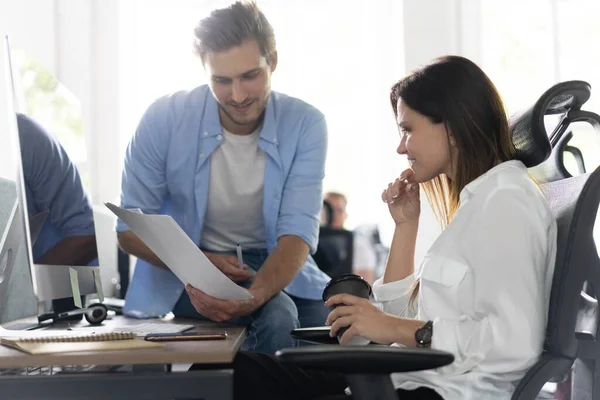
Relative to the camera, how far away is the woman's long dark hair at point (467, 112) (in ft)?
4.87

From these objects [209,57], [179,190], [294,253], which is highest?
[209,57]

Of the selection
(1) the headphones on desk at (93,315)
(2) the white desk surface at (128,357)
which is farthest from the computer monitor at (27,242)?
(2) the white desk surface at (128,357)

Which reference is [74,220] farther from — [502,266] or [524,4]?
[524,4]

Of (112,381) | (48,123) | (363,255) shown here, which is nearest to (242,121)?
(48,123)

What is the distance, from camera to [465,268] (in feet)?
4.51

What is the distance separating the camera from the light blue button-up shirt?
216 centimetres

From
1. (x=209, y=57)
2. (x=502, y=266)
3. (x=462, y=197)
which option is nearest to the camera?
(x=502, y=266)

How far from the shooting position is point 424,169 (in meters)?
1.57

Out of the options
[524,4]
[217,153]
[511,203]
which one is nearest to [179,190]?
[217,153]

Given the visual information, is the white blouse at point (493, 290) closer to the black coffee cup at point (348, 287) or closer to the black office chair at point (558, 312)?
the black office chair at point (558, 312)

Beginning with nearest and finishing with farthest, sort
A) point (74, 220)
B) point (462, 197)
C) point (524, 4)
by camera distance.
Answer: point (462, 197) → point (74, 220) → point (524, 4)

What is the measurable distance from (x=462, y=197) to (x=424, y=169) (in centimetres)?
13

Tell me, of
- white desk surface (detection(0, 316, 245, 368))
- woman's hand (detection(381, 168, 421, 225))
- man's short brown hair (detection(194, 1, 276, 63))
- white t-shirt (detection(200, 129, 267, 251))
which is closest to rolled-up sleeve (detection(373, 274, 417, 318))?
woman's hand (detection(381, 168, 421, 225))

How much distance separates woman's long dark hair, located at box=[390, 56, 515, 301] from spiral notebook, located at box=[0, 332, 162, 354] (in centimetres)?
68
